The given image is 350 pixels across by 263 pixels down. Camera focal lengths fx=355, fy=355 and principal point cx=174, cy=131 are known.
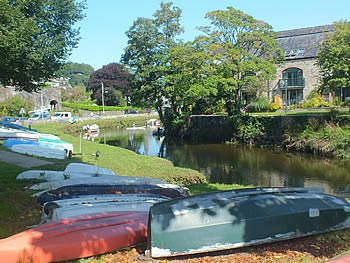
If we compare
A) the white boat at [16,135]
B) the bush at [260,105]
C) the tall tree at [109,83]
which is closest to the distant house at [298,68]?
the bush at [260,105]

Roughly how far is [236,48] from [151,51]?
40.1 feet

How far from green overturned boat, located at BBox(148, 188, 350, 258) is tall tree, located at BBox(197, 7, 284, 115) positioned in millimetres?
23526

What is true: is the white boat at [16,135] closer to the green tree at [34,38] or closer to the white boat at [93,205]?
the green tree at [34,38]

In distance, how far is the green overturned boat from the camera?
14.9 feet

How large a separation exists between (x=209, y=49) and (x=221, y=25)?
2.31m

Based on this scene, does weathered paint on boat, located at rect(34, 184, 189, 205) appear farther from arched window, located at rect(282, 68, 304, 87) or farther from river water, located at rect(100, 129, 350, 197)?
arched window, located at rect(282, 68, 304, 87)


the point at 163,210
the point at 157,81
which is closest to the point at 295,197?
the point at 163,210

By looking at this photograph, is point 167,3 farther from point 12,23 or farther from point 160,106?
point 12,23

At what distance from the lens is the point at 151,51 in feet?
126

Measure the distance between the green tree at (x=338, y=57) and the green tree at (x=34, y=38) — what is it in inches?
673

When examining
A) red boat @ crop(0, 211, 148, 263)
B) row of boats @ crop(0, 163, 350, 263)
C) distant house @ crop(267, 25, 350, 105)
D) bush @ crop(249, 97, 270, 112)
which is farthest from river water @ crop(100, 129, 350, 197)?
distant house @ crop(267, 25, 350, 105)

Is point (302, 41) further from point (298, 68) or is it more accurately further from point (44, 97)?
point (44, 97)

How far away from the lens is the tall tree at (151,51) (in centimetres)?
3744

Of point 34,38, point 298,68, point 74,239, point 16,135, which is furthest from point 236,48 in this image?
point 74,239
